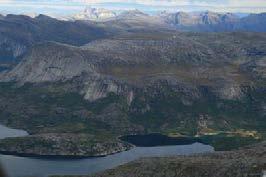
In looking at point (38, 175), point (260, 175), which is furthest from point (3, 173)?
point (260, 175)

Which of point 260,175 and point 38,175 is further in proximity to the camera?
point 260,175

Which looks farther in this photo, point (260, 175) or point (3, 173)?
point (260, 175)

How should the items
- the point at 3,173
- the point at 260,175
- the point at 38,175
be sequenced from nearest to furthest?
the point at 3,173 → the point at 38,175 → the point at 260,175

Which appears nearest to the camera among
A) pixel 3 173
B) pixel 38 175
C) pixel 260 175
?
pixel 3 173

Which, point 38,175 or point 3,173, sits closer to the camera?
point 3,173

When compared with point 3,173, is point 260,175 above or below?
below

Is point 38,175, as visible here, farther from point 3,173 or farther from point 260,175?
point 260,175

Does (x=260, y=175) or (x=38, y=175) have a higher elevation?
(x=38, y=175)
